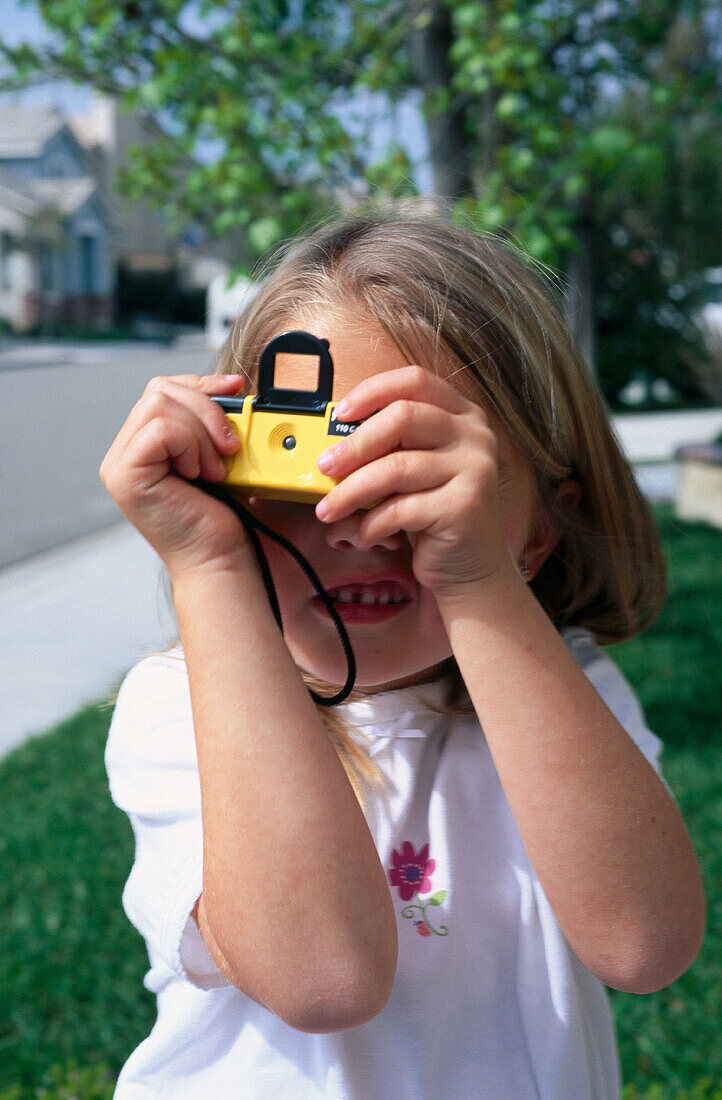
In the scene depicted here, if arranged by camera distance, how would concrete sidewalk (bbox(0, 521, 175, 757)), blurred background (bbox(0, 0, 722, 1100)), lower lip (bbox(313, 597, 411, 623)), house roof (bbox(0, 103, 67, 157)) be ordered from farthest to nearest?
1. house roof (bbox(0, 103, 67, 157))
2. concrete sidewalk (bbox(0, 521, 175, 757))
3. blurred background (bbox(0, 0, 722, 1100))
4. lower lip (bbox(313, 597, 411, 623))

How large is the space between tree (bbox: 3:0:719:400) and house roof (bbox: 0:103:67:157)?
15343mm

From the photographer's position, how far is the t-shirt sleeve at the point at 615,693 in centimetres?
143

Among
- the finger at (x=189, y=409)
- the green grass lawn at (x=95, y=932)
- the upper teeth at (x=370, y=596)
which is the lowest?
the green grass lawn at (x=95, y=932)

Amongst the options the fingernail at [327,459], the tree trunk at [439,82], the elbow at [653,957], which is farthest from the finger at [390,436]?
the tree trunk at [439,82]

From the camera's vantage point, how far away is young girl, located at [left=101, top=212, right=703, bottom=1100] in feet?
3.27

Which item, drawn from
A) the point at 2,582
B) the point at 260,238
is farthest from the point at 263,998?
the point at 2,582

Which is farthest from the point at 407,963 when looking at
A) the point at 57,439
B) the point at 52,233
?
the point at 52,233

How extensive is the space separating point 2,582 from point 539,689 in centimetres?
603

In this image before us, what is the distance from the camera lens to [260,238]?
3.66m

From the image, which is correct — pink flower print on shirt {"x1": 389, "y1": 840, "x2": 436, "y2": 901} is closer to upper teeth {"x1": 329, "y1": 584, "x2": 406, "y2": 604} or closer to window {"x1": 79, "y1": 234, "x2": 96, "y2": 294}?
upper teeth {"x1": 329, "y1": 584, "x2": 406, "y2": 604}

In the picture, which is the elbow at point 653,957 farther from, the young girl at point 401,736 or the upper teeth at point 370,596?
the upper teeth at point 370,596

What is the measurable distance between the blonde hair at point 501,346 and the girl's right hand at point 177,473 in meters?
0.31

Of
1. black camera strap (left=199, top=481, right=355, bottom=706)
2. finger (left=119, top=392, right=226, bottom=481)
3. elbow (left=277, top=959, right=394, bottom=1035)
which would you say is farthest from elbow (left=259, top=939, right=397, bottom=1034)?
finger (left=119, top=392, right=226, bottom=481)

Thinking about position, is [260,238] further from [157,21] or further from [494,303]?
[494,303]
